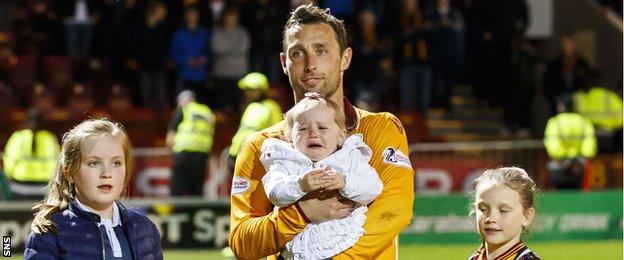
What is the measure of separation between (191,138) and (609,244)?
5689mm

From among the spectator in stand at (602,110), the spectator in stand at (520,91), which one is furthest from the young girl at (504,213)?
the spectator in stand at (520,91)

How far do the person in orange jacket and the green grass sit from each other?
1038 centimetres

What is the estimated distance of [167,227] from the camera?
1700 cm

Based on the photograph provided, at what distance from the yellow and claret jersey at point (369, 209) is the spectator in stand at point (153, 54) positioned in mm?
16563

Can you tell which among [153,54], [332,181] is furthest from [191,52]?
[332,181]

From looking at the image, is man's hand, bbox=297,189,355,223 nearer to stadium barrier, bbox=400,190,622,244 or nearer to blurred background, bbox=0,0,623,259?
stadium barrier, bbox=400,190,622,244

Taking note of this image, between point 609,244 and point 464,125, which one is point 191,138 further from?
point 464,125

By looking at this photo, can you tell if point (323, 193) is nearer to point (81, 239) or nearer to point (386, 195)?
point (386, 195)

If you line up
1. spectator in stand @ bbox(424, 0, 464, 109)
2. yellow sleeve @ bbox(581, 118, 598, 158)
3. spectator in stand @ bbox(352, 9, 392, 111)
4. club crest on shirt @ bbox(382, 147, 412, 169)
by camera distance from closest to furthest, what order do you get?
club crest on shirt @ bbox(382, 147, 412, 169) < yellow sleeve @ bbox(581, 118, 598, 158) < spectator in stand @ bbox(352, 9, 392, 111) < spectator in stand @ bbox(424, 0, 464, 109)

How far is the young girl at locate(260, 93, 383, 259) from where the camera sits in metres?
5.02

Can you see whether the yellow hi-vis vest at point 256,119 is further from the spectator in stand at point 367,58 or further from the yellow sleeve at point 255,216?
the yellow sleeve at point 255,216

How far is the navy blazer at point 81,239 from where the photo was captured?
210 inches

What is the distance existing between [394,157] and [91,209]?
121 cm

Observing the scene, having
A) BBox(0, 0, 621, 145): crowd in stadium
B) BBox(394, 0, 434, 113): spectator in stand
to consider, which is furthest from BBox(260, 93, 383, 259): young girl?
BBox(394, 0, 434, 113): spectator in stand
